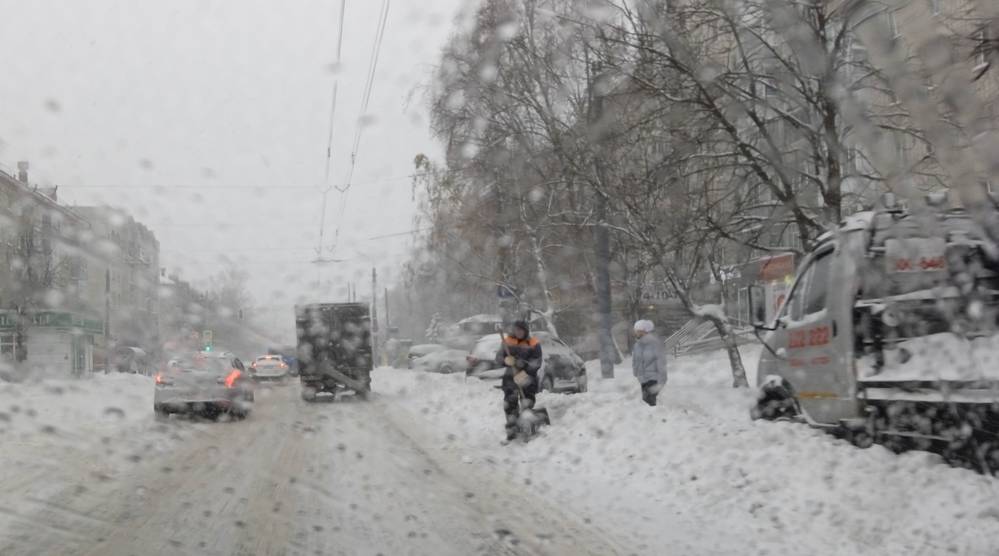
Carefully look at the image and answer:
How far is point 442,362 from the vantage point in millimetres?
32812

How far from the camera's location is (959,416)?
5.79m

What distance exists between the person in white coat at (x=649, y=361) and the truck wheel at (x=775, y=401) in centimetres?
358

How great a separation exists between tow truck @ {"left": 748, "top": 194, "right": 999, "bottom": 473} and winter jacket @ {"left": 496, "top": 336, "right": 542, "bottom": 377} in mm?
4540

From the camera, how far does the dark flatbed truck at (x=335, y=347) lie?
21688mm

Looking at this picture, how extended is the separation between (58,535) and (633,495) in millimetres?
4480

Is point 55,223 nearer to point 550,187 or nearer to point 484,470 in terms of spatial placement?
point 484,470

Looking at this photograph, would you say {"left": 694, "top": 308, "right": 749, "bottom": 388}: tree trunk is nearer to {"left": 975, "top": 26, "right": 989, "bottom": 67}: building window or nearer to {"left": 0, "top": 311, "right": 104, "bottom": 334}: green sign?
{"left": 975, "top": 26, "right": 989, "bottom": 67}: building window

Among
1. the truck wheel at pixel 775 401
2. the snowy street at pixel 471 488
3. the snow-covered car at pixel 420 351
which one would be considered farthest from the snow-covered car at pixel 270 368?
the snow-covered car at pixel 420 351

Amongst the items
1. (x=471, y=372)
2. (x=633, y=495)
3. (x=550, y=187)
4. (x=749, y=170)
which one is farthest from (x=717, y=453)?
(x=550, y=187)

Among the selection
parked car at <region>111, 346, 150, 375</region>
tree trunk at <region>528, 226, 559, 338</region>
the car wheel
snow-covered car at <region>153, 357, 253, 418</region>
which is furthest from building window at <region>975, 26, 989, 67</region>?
tree trunk at <region>528, 226, 559, 338</region>

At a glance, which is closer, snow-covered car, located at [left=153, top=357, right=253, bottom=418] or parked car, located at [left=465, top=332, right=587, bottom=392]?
snow-covered car, located at [left=153, top=357, right=253, bottom=418]

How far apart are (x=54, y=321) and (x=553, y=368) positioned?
13.5 m

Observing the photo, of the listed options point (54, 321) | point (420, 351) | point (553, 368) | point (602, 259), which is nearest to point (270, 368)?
point (553, 368)

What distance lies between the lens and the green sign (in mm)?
7559
